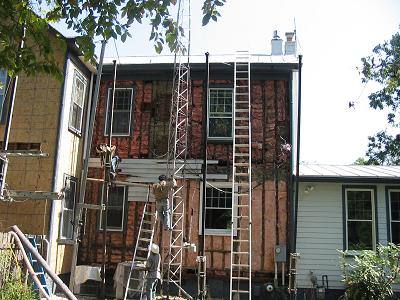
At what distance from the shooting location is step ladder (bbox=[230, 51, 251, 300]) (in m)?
14.0

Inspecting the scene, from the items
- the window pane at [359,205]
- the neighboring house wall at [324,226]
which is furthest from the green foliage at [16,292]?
the window pane at [359,205]

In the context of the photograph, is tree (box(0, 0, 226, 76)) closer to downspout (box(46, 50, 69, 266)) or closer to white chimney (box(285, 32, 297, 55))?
downspout (box(46, 50, 69, 266))

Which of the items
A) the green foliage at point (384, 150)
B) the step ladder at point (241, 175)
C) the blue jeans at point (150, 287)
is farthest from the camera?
the green foliage at point (384, 150)

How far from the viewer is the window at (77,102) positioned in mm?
14500

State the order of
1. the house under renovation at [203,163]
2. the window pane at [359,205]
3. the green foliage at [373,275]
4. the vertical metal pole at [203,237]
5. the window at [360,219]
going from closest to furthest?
the green foliage at [373,275]
the vertical metal pole at [203,237]
the house under renovation at [203,163]
the window at [360,219]
the window pane at [359,205]

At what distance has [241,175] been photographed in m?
14.1

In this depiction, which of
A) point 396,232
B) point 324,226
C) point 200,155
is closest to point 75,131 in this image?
point 200,155

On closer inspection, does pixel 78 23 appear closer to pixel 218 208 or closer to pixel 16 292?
pixel 16 292

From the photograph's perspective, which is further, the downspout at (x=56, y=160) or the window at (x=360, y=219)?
the window at (x=360, y=219)

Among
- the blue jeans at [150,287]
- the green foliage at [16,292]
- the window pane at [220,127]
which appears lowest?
the blue jeans at [150,287]

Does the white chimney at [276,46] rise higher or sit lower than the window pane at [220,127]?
higher

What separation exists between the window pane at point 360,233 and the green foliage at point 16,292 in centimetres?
988

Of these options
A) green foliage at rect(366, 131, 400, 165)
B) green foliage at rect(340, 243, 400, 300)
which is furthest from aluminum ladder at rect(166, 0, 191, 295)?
green foliage at rect(366, 131, 400, 165)

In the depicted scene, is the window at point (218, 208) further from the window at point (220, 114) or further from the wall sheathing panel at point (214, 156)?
Result: the window at point (220, 114)
